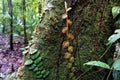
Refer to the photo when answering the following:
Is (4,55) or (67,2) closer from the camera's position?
(67,2)

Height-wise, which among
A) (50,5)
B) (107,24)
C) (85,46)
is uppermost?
(50,5)

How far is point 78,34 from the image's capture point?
2.13 m

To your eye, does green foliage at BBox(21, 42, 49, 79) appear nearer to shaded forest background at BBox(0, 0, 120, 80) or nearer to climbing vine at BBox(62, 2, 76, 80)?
shaded forest background at BBox(0, 0, 120, 80)

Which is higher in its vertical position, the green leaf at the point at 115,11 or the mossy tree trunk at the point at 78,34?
the green leaf at the point at 115,11

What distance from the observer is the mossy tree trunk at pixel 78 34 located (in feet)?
6.91

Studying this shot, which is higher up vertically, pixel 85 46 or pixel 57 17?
pixel 57 17

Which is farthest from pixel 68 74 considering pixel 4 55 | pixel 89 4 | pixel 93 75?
pixel 4 55

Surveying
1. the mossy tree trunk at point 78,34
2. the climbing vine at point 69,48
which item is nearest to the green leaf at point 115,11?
the mossy tree trunk at point 78,34

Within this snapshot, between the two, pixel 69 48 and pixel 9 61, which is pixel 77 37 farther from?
pixel 9 61

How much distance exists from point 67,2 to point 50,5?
0.15 m

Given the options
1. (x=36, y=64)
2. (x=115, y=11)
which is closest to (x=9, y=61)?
(x=36, y=64)

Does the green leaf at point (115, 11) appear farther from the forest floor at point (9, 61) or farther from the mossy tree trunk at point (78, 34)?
the forest floor at point (9, 61)

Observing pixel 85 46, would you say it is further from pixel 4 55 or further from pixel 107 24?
pixel 4 55

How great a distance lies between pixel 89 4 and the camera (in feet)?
7.05
